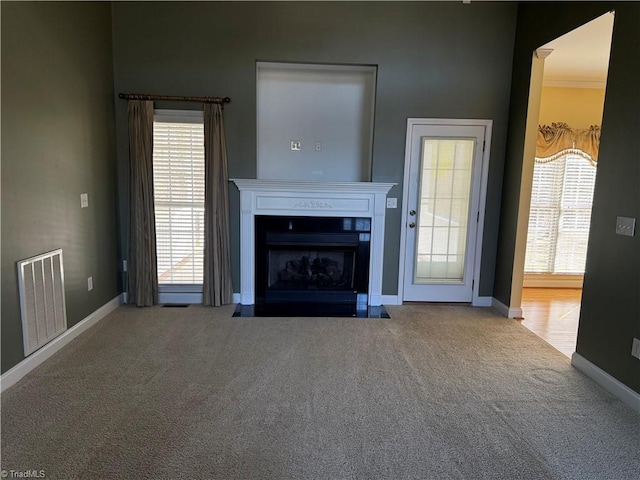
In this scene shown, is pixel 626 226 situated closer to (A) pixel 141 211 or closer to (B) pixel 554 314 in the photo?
(B) pixel 554 314

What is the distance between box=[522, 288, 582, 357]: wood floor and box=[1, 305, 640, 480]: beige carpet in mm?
270

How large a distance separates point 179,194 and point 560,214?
4.78m

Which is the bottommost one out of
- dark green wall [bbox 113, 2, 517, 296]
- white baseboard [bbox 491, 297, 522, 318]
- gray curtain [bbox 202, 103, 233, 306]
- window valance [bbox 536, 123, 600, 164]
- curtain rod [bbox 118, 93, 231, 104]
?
white baseboard [bbox 491, 297, 522, 318]

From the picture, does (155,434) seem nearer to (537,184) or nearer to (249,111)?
(249,111)

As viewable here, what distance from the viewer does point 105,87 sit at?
3.89 metres

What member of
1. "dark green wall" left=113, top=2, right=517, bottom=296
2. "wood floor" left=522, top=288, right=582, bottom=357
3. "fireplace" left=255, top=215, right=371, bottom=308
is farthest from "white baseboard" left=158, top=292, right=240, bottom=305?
"wood floor" left=522, top=288, right=582, bottom=357

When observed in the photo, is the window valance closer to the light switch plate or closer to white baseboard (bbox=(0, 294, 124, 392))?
the light switch plate

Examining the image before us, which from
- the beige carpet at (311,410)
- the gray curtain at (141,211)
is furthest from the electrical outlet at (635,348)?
the gray curtain at (141,211)

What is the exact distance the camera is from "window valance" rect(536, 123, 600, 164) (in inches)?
Answer: 203

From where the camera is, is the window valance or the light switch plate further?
the window valance

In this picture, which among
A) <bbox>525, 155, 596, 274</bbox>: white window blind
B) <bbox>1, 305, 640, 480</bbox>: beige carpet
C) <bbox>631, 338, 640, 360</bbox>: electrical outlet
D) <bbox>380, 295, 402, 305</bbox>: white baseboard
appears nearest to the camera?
<bbox>1, 305, 640, 480</bbox>: beige carpet

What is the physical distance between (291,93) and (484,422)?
3.69 metres

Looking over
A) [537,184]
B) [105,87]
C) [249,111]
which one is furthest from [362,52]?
[537,184]

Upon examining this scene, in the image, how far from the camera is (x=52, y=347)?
10.1ft
